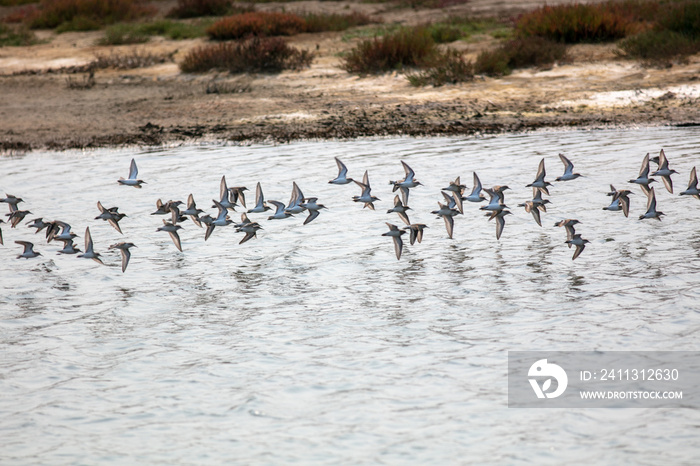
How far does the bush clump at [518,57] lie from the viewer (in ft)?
70.9

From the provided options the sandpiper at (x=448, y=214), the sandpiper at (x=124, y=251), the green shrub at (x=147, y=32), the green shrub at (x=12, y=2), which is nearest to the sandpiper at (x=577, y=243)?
the sandpiper at (x=448, y=214)

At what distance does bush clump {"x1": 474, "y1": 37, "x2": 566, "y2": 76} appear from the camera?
21625 millimetres

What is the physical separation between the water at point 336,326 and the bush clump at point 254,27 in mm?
13307

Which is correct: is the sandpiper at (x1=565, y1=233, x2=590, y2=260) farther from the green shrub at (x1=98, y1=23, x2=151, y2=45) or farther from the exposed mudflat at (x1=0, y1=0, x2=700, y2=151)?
the green shrub at (x1=98, y1=23, x2=151, y2=45)

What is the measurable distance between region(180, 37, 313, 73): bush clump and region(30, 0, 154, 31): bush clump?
10.4 metres

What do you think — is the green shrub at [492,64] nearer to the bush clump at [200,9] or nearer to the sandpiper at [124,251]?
the sandpiper at [124,251]

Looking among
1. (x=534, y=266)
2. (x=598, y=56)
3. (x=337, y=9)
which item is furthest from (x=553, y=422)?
(x=337, y=9)

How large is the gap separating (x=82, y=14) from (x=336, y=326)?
29.5 metres

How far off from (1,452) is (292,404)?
93.3 inches

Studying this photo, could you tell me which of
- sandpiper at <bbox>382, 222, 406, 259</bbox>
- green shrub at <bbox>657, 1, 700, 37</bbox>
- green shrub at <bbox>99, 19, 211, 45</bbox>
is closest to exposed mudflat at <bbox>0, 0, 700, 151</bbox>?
green shrub at <bbox>657, 1, 700, 37</bbox>

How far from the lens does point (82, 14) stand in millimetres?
33594

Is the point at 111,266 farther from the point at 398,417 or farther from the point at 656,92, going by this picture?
the point at 656,92

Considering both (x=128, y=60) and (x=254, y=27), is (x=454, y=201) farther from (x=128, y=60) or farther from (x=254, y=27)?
(x=254, y=27)

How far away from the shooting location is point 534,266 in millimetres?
10328
